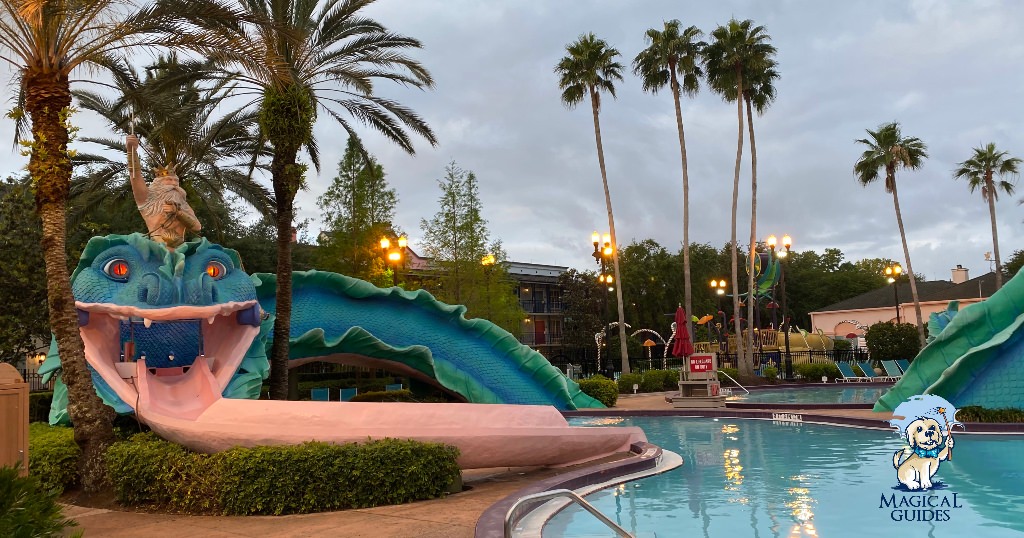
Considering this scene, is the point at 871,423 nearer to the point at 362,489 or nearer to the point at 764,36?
the point at 362,489

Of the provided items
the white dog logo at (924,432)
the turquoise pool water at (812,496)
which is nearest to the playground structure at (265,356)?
the turquoise pool water at (812,496)

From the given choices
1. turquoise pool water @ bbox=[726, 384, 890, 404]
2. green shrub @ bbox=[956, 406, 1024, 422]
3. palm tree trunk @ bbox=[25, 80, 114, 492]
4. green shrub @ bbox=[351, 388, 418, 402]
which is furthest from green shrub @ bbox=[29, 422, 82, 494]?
turquoise pool water @ bbox=[726, 384, 890, 404]

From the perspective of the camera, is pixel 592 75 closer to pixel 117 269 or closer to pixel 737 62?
pixel 737 62

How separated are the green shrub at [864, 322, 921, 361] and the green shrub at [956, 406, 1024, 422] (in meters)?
23.6

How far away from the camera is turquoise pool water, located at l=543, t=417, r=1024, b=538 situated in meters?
7.74

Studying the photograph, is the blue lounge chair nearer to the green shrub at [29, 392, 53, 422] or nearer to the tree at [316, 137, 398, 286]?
the tree at [316, 137, 398, 286]

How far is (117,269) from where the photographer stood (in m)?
12.4

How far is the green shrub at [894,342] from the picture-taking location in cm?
3766

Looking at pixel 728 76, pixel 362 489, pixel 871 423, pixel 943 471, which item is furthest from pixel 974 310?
pixel 728 76

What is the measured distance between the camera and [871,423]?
53.4 ft

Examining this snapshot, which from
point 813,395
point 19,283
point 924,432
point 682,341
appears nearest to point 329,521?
point 924,432

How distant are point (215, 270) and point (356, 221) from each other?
16.5 meters

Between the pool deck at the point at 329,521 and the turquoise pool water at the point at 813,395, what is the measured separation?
18.6 metres

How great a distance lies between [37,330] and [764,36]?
30.2 meters
